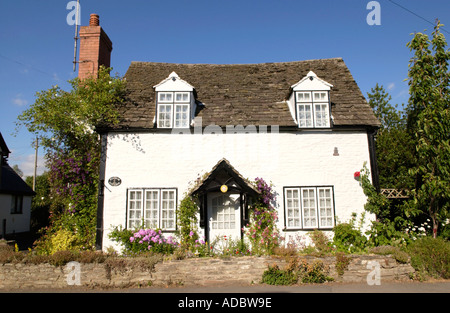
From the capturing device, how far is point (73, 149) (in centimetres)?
1109

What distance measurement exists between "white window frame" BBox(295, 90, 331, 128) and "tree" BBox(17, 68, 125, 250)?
295 inches

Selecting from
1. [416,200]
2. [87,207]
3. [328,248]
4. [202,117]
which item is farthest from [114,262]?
[416,200]

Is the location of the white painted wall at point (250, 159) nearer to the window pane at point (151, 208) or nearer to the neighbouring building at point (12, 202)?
the window pane at point (151, 208)

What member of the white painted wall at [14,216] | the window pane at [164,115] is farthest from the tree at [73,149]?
the white painted wall at [14,216]

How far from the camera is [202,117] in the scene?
11656 millimetres

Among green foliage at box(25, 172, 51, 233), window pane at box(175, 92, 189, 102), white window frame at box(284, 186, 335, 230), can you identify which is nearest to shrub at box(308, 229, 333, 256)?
white window frame at box(284, 186, 335, 230)

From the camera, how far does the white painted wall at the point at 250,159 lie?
10.8m

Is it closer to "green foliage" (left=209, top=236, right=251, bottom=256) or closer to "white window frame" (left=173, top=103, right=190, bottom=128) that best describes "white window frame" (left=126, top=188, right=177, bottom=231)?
"green foliage" (left=209, top=236, right=251, bottom=256)

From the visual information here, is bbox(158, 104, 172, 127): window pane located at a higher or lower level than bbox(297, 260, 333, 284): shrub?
higher

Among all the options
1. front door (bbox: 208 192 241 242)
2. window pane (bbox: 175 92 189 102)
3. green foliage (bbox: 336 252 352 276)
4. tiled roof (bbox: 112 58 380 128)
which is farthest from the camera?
window pane (bbox: 175 92 189 102)

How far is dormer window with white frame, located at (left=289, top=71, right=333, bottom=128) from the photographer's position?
11.5 meters
